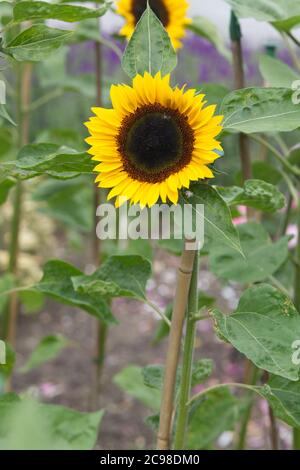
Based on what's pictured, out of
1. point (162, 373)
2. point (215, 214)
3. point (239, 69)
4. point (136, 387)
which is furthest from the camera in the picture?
point (136, 387)

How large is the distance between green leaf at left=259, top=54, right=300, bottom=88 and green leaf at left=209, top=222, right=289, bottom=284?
0.20m

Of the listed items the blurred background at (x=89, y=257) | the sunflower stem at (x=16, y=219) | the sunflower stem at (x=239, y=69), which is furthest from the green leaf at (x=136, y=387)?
the sunflower stem at (x=239, y=69)

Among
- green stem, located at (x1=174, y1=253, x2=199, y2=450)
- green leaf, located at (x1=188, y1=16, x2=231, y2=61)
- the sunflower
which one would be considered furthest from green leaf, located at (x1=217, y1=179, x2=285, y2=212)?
green leaf, located at (x1=188, y1=16, x2=231, y2=61)

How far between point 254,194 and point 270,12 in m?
0.23

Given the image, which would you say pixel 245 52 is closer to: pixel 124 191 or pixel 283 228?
pixel 283 228

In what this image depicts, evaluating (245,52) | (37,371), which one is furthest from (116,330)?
(245,52)

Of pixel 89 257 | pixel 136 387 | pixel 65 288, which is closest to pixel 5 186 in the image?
pixel 65 288

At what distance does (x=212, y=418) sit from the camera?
1.08m

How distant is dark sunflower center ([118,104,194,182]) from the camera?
62cm

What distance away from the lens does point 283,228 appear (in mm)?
1085

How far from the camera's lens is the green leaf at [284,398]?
683 mm

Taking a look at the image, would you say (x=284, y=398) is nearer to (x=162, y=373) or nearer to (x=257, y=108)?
(x=162, y=373)

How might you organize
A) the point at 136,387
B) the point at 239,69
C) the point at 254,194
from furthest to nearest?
the point at 136,387 → the point at 239,69 → the point at 254,194

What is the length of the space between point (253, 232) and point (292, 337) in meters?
0.31
